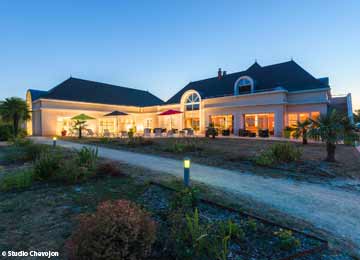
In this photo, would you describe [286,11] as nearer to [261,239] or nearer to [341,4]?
[341,4]

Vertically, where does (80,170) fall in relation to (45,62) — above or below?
below

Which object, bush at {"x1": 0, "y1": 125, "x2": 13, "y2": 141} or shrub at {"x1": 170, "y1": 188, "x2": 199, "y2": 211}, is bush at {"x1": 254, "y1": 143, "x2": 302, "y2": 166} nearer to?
shrub at {"x1": 170, "y1": 188, "x2": 199, "y2": 211}

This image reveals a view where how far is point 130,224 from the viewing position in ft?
5.77

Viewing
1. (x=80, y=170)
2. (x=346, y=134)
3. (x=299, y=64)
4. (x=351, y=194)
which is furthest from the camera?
(x=299, y=64)

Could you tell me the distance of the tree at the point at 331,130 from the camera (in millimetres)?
6730

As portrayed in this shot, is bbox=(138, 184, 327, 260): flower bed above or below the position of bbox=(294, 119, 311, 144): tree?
below

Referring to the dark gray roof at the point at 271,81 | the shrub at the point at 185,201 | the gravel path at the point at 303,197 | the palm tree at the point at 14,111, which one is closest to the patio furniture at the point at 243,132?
the dark gray roof at the point at 271,81

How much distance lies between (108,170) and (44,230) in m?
3.04

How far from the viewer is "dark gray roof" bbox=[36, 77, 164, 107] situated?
72.4 ft

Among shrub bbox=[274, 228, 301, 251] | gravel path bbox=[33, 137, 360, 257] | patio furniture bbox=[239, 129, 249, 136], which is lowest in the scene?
gravel path bbox=[33, 137, 360, 257]

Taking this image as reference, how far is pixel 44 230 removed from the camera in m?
2.54

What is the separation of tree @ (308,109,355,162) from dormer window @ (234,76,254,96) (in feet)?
40.5

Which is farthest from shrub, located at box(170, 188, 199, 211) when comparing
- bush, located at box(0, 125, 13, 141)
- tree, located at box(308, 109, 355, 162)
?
bush, located at box(0, 125, 13, 141)

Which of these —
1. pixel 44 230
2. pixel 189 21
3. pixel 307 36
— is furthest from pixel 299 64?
pixel 44 230
